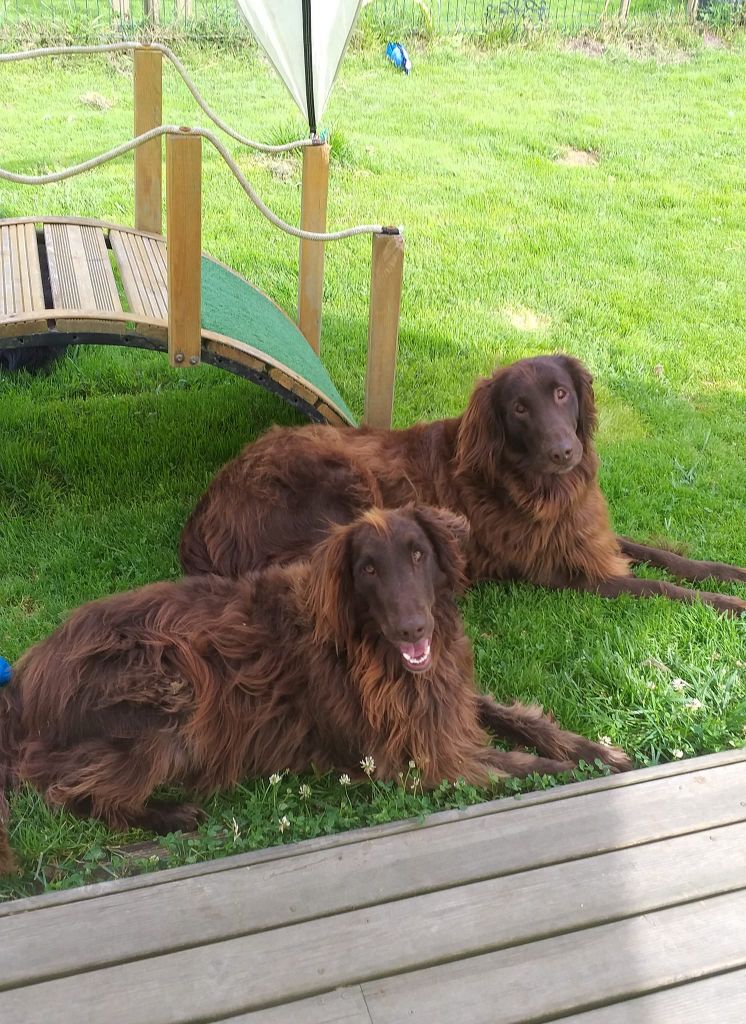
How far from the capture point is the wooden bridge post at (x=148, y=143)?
507 cm

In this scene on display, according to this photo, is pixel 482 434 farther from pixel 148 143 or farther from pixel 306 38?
pixel 148 143

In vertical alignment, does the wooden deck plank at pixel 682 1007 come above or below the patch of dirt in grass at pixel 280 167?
below

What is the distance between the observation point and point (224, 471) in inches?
160

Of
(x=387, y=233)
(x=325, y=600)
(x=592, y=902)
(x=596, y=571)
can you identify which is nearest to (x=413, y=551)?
(x=325, y=600)

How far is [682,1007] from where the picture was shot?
7.07 ft

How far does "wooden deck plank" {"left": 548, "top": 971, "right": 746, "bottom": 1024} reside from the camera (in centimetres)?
212

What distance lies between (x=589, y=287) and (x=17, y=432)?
14.8ft

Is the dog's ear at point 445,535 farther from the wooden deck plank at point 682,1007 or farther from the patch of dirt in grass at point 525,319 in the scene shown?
the patch of dirt in grass at point 525,319

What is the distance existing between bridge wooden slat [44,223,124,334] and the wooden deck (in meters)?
2.21

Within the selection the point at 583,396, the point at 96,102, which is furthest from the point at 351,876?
the point at 96,102

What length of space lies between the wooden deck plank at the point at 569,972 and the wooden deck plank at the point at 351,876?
0.79 ft

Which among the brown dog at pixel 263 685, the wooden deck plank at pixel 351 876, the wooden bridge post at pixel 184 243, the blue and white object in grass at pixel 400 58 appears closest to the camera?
the wooden deck plank at pixel 351 876

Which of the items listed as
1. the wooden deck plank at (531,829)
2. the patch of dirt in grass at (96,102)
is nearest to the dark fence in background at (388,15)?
Answer: the patch of dirt in grass at (96,102)

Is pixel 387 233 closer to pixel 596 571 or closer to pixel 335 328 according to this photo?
pixel 596 571
